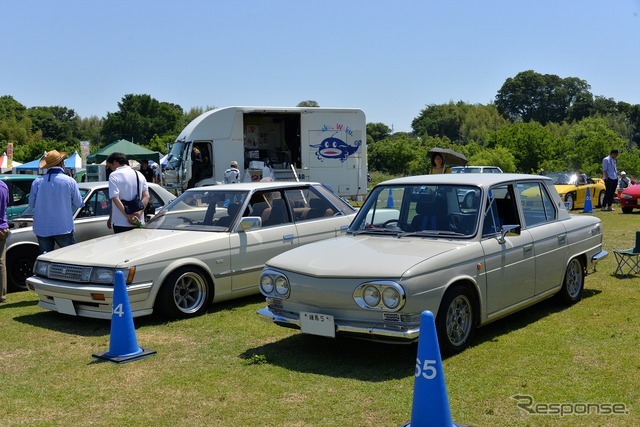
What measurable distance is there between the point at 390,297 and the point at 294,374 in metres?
0.99

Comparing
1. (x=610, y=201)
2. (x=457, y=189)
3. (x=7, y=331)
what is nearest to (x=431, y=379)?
(x=457, y=189)

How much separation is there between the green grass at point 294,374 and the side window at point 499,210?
1014 mm

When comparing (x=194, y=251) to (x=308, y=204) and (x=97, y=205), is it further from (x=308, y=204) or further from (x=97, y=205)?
(x=97, y=205)

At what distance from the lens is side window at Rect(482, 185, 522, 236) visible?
628 cm

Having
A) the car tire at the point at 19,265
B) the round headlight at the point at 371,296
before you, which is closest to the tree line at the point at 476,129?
the car tire at the point at 19,265

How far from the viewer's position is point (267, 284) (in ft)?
19.6

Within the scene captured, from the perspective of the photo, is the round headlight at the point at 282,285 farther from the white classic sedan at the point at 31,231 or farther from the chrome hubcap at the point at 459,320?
the white classic sedan at the point at 31,231

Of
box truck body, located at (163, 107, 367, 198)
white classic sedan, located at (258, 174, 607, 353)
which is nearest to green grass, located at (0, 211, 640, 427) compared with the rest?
white classic sedan, located at (258, 174, 607, 353)

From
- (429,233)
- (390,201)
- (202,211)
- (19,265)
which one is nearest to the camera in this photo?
(429,233)

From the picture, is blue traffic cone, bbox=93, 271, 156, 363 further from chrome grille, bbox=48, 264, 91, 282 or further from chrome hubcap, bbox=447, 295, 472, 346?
chrome hubcap, bbox=447, 295, 472, 346

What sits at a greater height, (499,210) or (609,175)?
(609,175)

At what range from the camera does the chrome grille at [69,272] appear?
704 centimetres

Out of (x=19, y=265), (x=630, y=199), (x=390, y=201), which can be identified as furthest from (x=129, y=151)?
(x=390, y=201)

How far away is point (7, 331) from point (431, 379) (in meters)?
5.10
